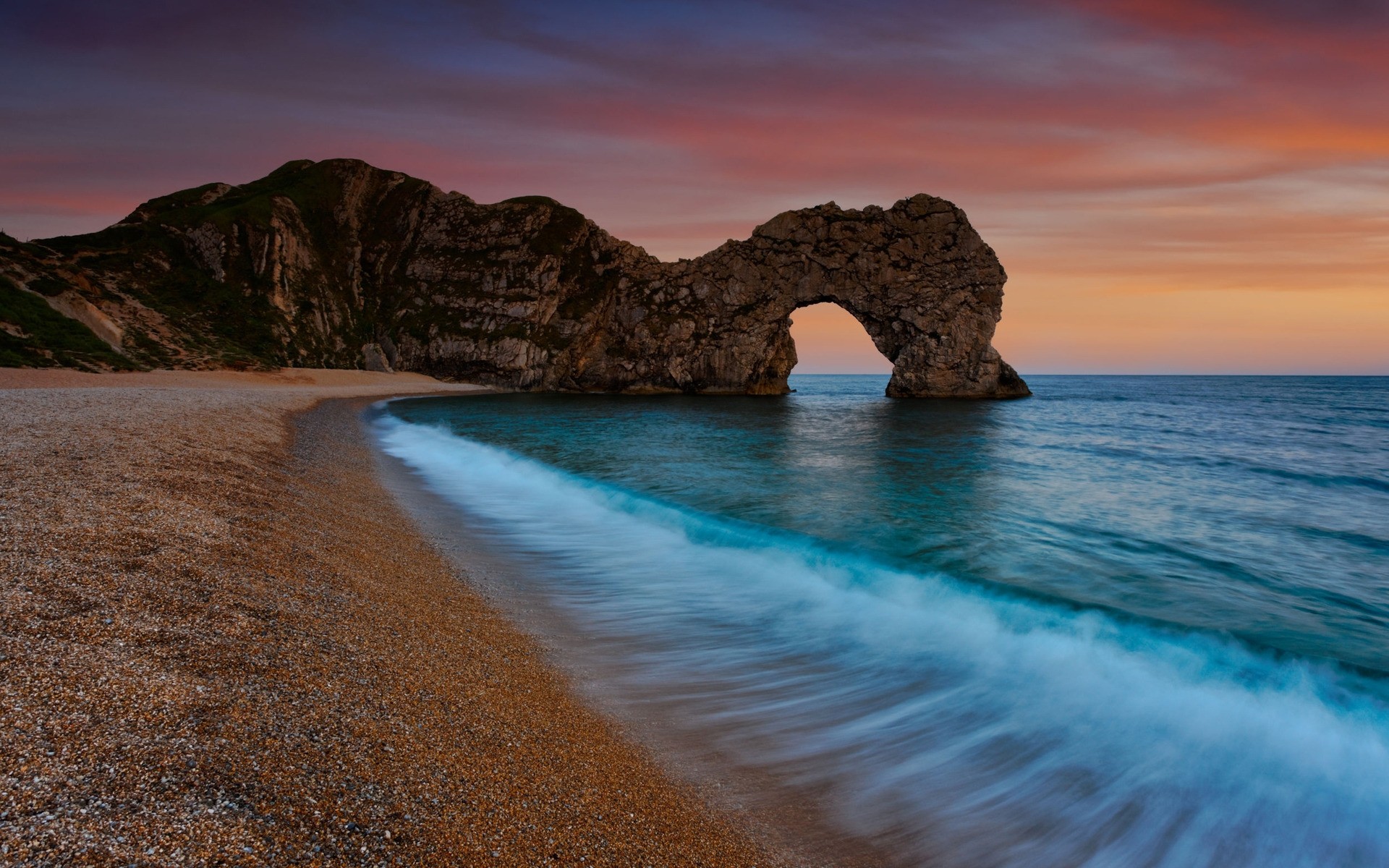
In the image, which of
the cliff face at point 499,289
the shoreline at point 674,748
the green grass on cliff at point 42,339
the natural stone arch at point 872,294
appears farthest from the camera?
the natural stone arch at point 872,294

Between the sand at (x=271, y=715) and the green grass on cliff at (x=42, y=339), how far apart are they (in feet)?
128

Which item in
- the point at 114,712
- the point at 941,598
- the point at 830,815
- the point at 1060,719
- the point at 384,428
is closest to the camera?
the point at 114,712

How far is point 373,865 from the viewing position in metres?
2.70

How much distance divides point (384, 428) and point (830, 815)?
93.7 feet

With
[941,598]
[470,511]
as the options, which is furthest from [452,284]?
[941,598]

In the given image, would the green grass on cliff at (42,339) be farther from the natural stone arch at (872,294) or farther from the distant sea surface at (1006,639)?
the natural stone arch at (872,294)

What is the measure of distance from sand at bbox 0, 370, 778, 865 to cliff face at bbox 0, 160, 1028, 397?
172 feet

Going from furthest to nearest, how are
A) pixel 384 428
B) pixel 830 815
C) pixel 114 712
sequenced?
pixel 384 428 < pixel 830 815 < pixel 114 712

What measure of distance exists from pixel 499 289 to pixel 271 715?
84216 millimetres

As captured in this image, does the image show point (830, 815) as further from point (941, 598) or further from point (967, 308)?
point (967, 308)

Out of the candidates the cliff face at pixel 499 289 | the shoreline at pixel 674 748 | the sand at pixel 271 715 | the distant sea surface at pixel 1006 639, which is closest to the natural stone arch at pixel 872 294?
the cliff face at pixel 499 289

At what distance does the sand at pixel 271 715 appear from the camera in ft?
8.78

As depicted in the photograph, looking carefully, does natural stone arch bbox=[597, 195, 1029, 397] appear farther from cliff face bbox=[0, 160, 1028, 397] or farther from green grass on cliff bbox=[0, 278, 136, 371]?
green grass on cliff bbox=[0, 278, 136, 371]

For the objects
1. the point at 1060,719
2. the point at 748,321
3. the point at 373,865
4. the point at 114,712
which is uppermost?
the point at 748,321
